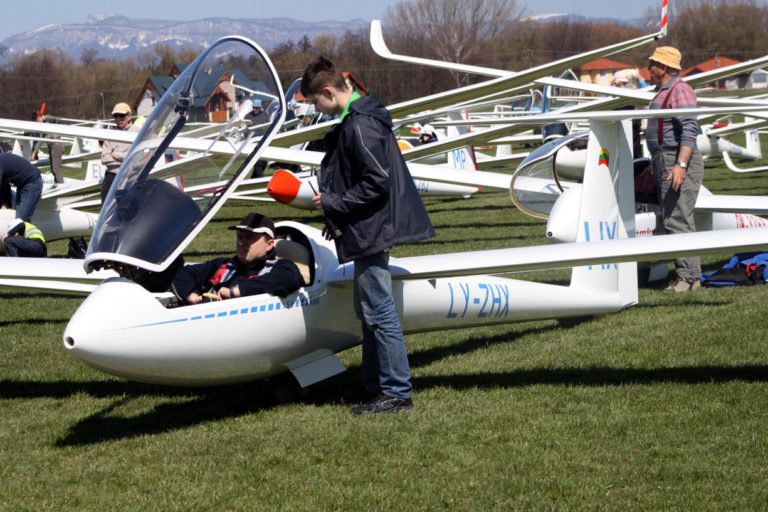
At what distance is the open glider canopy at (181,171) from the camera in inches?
177

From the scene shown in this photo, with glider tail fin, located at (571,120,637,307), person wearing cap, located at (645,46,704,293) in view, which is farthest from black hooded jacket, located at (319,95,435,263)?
person wearing cap, located at (645,46,704,293)

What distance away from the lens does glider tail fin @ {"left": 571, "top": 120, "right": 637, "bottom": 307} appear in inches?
265

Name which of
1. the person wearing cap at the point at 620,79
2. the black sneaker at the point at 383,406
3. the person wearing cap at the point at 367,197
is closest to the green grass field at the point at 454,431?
the black sneaker at the point at 383,406

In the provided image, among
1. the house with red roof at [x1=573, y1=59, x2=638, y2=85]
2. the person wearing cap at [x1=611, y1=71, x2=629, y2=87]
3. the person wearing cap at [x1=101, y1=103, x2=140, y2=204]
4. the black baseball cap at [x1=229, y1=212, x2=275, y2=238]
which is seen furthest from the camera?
the house with red roof at [x1=573, y1=59, x2=638, y2=85]

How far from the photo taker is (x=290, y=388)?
527 cm

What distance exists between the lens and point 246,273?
5.15m

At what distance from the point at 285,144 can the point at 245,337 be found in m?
4.86

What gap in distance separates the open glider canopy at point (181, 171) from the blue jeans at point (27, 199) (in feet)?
17.7

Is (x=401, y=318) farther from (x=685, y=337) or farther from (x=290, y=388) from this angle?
(x=685, y=337)

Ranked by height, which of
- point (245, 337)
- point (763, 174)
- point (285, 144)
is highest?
point (285, 144)

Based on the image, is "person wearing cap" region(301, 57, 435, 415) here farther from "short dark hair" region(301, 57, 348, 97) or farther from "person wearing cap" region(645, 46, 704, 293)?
"person wearing cap" region(645, 46, 704, 293)

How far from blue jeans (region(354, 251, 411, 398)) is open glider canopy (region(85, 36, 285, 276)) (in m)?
0.88

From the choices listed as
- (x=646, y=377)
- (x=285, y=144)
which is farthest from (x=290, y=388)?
(x=285, y=144)

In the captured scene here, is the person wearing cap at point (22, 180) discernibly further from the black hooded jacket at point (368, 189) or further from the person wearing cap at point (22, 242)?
the black hooded jacket at point (368, 189)
